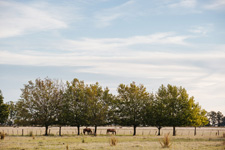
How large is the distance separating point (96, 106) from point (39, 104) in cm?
1312

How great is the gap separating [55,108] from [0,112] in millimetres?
25338

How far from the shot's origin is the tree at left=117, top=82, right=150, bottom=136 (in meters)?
67.8

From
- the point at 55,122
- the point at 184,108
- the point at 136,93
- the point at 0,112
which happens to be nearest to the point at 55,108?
the point at 55,122

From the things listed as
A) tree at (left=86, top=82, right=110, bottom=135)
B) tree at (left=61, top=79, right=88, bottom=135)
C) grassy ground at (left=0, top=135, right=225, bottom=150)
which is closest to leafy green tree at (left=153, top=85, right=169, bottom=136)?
tree at (left=86, top=82, right=110, bottom=135)

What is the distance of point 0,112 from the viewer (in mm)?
81562

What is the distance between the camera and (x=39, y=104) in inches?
2501

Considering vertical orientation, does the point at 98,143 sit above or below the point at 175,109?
below

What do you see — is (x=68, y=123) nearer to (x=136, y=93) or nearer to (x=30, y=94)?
(x=30, y=94)

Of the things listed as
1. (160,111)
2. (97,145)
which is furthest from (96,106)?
(97,145)

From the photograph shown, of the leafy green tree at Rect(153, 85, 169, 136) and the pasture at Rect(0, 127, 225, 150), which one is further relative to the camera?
the leafy green tree at Rect(153, 85, 169, 136)

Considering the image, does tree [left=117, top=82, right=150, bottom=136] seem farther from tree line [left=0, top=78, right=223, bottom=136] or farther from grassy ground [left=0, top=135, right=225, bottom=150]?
grassy ground [left=0, top=135, right=225, bottom=150]

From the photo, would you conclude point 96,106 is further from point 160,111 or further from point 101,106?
point 160,111

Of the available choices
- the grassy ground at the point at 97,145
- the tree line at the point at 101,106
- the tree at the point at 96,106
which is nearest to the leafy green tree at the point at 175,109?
the tree line at the point at 101,106

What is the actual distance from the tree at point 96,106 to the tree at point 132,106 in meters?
3.69
